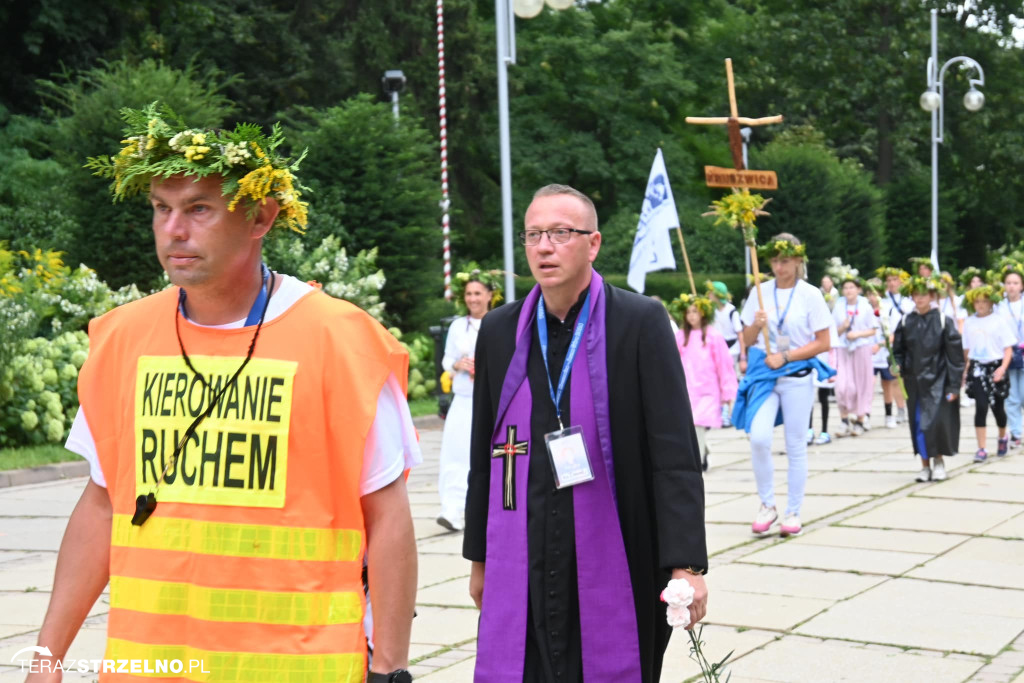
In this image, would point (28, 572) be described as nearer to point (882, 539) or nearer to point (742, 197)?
point (742, 197)

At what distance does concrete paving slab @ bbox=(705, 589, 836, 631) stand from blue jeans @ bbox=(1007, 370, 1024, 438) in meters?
8.86

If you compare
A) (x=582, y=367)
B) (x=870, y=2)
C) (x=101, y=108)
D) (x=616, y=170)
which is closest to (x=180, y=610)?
(x=582, y=367)

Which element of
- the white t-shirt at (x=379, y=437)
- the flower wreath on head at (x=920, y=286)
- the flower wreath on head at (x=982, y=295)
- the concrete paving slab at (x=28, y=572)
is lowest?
the concrete paving slab at (x=28, y=572)

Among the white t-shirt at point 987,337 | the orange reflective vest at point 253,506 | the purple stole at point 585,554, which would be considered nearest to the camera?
the orange reflective vest at point 253,506

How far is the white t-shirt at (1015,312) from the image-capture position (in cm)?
1529

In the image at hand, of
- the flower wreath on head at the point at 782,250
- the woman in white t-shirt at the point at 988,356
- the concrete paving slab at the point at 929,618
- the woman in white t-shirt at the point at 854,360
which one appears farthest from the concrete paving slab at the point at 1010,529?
the woman in white t-shirt at the point at 854,360

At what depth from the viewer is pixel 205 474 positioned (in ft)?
9.42

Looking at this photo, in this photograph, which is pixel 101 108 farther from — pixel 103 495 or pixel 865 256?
pixel 865 256

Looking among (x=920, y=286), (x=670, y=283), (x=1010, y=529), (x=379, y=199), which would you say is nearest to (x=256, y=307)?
(x=1010, y=529)

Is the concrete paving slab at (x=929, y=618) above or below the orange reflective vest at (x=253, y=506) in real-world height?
below

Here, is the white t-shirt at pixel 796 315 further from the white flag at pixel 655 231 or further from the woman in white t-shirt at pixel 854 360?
the white flag at pixel 655 231

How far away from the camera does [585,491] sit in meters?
3.83

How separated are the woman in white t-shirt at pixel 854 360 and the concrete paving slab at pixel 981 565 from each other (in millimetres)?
7914

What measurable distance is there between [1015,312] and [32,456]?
10.6m
